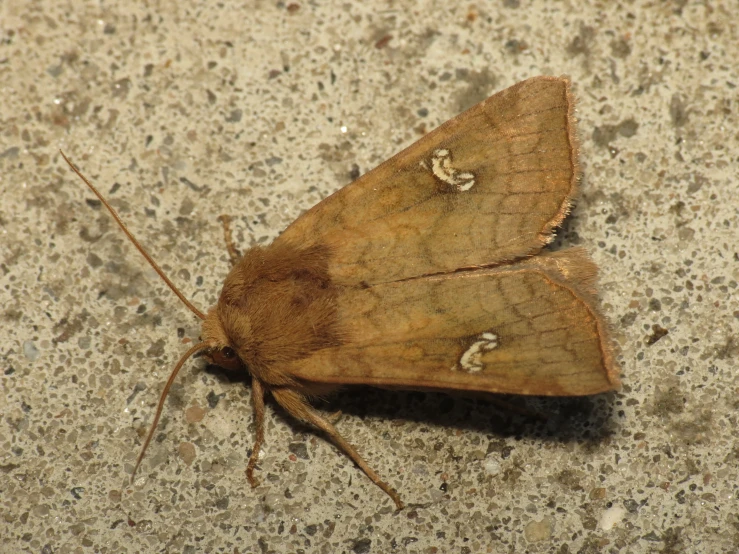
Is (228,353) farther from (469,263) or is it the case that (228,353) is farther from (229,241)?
(469,263)

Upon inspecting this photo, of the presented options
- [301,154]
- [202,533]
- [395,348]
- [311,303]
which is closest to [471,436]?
[395,348]

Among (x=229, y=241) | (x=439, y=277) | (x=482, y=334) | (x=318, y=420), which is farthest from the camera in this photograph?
(x=229, y=241)

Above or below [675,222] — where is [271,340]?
below

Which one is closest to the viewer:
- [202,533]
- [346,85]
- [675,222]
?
[202,533]

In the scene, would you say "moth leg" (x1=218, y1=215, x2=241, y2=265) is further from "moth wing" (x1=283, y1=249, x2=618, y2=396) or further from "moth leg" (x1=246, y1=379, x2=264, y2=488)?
"moth wing" (x1=283, y1=249, x2=618, y2=396)

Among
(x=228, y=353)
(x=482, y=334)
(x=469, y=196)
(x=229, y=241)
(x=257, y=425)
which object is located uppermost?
(x=469, y=196)

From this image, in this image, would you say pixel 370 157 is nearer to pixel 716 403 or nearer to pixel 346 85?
pixel 346 85

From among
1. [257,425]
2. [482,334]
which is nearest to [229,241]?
[257,425]
